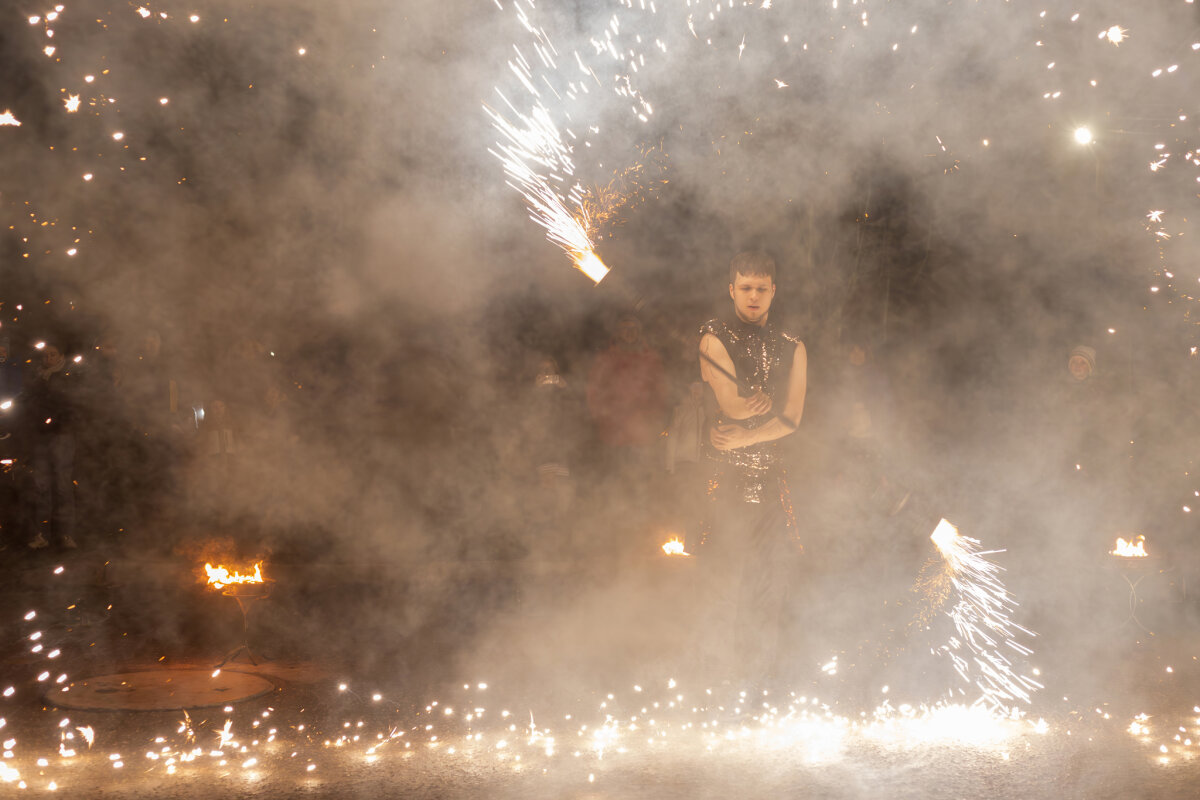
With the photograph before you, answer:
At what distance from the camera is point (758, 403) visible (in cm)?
323

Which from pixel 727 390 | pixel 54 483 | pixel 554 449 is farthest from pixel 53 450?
pixel 727 390

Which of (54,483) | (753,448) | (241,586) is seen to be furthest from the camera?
(54,483)

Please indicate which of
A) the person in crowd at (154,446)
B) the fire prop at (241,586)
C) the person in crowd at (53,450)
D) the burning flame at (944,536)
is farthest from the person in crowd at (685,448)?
the person in crowd at (53,450)

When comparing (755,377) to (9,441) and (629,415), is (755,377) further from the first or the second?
(9,441)

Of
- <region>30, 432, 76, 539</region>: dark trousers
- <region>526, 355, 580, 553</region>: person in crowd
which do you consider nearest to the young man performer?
<region>526, 355, 580, 553</region>: person in crowd

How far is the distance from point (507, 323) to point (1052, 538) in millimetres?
3371

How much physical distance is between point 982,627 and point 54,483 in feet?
18.4

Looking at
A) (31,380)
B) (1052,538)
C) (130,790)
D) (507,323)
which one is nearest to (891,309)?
(1052,538)

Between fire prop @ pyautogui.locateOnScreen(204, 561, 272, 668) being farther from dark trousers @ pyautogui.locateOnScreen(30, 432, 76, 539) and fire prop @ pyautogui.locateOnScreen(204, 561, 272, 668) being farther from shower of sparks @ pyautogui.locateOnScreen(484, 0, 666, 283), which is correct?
dark trousers @ pyautogui.locateOnScreen(30, 432, 76, 539)

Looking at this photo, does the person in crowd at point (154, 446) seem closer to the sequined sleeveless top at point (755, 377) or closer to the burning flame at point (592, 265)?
the burning flame at point (592, 265)

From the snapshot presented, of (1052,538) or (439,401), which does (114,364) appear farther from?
(1052,538)

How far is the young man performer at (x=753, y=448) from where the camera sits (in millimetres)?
3207

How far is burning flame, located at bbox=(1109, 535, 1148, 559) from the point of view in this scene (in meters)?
4.10

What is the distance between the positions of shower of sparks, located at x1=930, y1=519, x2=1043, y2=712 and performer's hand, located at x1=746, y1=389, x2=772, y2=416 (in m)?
1.01
